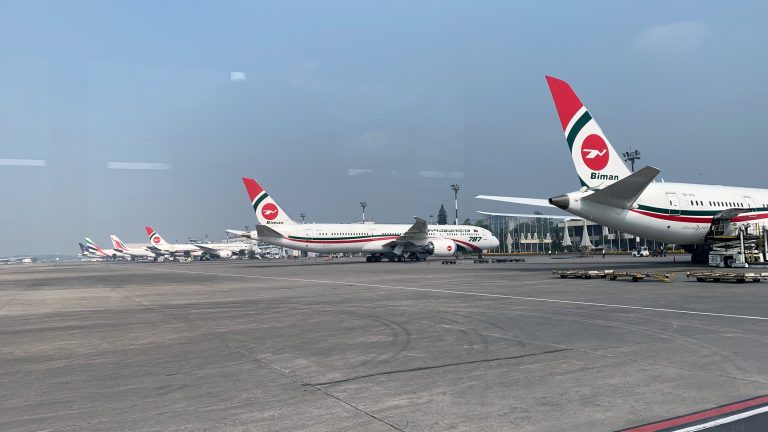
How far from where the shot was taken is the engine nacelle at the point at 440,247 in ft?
155

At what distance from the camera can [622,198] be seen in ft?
75.3

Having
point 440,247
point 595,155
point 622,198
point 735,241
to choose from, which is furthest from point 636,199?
point 440,247

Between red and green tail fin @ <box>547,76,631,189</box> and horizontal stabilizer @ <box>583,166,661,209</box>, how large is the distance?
3.96 ft

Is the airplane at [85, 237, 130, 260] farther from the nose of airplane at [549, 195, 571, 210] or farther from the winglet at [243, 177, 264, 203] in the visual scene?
the nose of airplane at [549, 195, 571, 210]

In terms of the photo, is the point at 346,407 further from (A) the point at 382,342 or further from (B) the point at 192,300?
(B) the point at 192,300

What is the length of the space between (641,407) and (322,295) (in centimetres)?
1268

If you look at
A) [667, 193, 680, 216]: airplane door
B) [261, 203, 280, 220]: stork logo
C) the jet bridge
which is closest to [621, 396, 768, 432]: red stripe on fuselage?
[667, 193, 680, 216]: airplane door

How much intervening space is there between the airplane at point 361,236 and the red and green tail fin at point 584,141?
22027mm

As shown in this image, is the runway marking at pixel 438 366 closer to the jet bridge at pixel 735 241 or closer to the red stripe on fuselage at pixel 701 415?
the red stripe on fuselage at pixel 701 415

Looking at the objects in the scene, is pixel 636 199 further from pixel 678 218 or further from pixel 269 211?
pixel 269 211

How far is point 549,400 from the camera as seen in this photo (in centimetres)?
485

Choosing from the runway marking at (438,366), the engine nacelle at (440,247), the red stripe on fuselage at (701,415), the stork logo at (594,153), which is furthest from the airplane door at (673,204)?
the engine nacelle at (440,247)

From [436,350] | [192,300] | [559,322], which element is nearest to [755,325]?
[559,322]

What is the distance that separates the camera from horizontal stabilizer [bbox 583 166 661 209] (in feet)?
68.5
